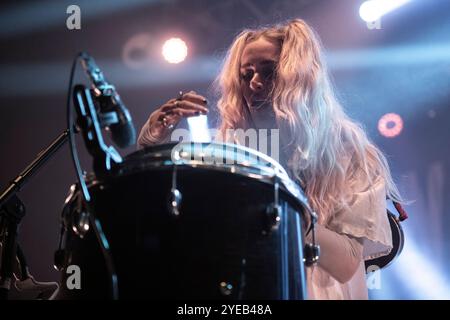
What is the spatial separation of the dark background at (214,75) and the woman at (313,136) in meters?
0.48

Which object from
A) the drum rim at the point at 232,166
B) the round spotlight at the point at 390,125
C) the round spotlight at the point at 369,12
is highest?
the round spotlight at the point at 369,12

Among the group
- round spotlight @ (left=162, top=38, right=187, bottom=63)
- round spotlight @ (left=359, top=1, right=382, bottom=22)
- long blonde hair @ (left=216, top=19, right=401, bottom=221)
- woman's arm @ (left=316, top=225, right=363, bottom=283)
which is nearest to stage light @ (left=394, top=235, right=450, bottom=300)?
long blonde hair @ (left=216, top=19, right=401, bottom=221)

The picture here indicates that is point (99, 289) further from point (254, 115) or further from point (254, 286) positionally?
point (254, 115)

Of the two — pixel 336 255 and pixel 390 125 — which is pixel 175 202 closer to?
pixel 336 255

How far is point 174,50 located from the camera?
3.19 metres

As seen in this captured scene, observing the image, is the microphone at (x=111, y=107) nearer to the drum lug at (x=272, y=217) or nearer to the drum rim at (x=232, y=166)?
the drum rim at (x=232, y=166)

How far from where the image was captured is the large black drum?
4.08 feet

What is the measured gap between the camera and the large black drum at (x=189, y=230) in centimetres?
124

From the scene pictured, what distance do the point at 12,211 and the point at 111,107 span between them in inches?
29.8

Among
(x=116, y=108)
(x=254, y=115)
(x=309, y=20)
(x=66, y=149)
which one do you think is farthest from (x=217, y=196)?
(x=309, y=20)

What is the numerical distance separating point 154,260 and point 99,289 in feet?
0.46

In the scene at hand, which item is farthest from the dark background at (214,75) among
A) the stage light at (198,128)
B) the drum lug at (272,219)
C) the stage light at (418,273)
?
the drum lug at (272,219)

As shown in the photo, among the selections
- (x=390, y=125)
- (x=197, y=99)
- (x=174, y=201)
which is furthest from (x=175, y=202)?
(x=390, y=125)

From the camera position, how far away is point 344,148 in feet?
6.73
